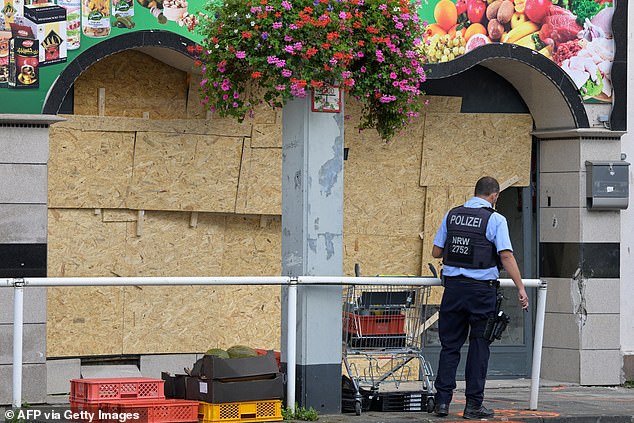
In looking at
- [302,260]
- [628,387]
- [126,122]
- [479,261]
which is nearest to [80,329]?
[126,122]

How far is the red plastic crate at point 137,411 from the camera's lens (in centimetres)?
874

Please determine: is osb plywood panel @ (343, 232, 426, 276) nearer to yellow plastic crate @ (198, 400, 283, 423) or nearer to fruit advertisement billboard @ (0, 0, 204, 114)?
fruit advertisement billboard @ (0, 0, 204, 114)

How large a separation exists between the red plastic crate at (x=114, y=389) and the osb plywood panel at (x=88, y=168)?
107 inches

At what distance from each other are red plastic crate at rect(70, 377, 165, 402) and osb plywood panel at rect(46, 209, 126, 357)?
2257 millimetres

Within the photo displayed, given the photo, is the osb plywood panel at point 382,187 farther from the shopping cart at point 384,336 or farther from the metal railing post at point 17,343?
the metal railing post at point 17,343

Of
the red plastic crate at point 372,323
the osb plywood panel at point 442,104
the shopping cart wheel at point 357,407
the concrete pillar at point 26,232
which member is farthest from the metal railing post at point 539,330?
the concrete pillar at point 26,232

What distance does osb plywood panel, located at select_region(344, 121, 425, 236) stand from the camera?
41.5 ft

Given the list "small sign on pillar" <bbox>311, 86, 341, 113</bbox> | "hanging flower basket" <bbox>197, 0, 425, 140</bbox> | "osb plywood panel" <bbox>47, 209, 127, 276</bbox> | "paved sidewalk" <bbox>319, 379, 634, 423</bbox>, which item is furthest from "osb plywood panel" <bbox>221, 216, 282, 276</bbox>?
"small sign on pillar" <bbox>311, 86, 341, 113</bbox>

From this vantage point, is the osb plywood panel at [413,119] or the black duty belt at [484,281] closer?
the black duty belt at [484,281]

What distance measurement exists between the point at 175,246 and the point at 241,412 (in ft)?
9.97

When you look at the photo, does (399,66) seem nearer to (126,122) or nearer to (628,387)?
(126,122)

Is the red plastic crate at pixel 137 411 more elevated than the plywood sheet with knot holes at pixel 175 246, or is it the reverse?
the plywood sheet with knot holes at pixel 175 246

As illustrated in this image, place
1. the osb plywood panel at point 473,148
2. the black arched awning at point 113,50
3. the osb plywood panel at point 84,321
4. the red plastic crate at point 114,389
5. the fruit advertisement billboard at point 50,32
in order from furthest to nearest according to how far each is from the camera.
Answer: the osb plywood panel at point 473,148
the osb plywood panel at point 84,321
the black arched awning at point 113,50
the fruit advertisement billboard at point 50,32
the red plastic crate at point 114,389

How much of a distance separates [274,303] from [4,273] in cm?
301
